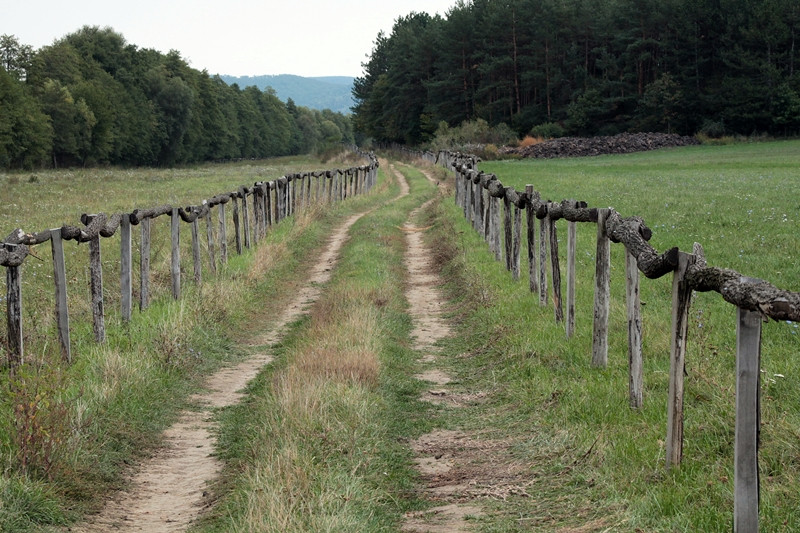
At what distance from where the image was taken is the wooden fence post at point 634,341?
7.04 meters

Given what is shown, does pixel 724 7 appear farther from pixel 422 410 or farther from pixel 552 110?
Result: pixel 422 410

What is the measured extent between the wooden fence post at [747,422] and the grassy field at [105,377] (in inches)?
167

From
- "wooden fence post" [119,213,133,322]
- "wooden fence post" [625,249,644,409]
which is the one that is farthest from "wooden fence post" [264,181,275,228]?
"wooden fence post" [625,249,644,409]

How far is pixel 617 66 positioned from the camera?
257 ft

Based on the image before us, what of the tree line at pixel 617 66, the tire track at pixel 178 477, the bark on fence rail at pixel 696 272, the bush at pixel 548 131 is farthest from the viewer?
the bush at pixel 548 131

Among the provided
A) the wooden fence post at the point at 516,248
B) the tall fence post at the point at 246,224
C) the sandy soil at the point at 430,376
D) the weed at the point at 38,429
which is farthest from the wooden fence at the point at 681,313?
the tall fence post at the point at 246,224

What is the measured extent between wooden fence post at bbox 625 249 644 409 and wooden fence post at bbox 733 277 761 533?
2.40m

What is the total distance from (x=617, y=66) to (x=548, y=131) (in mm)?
8996

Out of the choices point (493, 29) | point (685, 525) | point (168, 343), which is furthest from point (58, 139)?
point (685, 525)

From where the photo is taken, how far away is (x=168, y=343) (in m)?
9.77

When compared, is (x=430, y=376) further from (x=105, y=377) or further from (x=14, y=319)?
(x=14, y=319)

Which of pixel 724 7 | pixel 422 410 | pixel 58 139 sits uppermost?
pixel 724 7

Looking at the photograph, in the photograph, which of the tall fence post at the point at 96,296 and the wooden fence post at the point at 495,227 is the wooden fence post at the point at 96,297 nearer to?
the tall fence post at the point at 96,296

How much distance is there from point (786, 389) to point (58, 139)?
8999 centimetres
